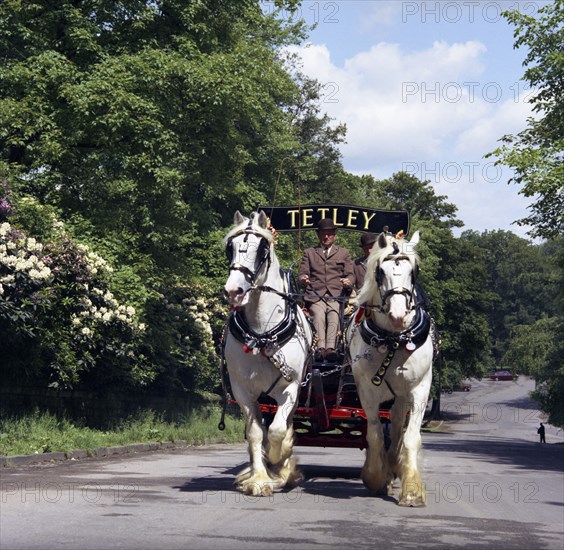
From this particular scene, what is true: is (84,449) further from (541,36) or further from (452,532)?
(541,36)

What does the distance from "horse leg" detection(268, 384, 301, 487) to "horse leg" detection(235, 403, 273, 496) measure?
0.46 ft

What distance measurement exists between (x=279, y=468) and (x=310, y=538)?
131 inches

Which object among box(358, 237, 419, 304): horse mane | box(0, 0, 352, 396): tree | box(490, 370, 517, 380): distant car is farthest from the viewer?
box(490, 370, 517, 380): distant car

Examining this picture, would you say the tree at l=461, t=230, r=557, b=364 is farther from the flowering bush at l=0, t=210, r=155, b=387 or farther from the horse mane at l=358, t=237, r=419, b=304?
the horse mane at l=358, t=237, r=419, b=304

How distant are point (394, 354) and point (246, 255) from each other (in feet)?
6.17

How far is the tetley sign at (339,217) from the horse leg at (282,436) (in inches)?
121

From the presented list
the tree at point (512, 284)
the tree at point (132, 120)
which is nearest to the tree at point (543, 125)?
the tree at point (132, 120)

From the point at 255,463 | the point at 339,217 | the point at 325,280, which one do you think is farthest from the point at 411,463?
the point at 339,217

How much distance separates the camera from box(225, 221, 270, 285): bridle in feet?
34.6

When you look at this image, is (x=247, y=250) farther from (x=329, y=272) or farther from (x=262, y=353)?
(x=329, y=272)

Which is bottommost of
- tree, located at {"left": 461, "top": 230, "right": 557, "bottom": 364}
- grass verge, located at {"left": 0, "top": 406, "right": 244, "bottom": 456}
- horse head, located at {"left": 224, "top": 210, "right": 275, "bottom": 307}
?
grass verge, located at {"left": 0, "top": 406, "right": 244, "bottom": 456}

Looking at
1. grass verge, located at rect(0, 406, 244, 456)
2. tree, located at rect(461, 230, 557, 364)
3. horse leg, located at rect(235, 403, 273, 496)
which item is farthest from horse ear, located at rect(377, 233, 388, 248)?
tree, located at rect(461, 230, 557, 364)

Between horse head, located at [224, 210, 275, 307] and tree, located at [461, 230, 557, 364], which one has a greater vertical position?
tree, located at [461, 230, 557, 364]

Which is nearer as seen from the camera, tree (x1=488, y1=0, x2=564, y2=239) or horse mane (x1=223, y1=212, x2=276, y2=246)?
horse mane (x1=223, y1=212, x2=276, y2=246)
